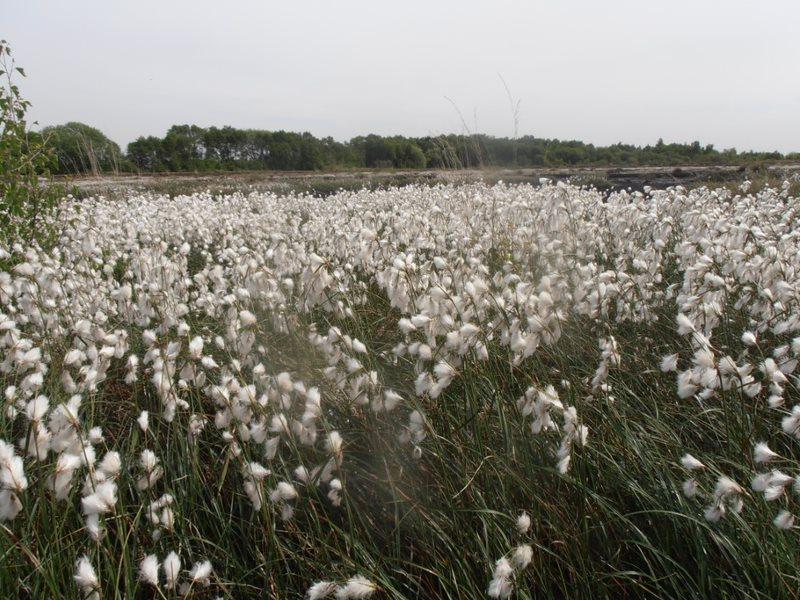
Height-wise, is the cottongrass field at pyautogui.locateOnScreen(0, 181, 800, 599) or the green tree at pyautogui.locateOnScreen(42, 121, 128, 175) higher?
the green tree at pyautogui.locateOnScreen(42, 121, 128, 175)

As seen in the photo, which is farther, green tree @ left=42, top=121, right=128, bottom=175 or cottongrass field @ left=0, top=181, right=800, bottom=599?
green tree @ left=42, top=121, right=128, bottom=175

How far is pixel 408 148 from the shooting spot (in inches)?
2101

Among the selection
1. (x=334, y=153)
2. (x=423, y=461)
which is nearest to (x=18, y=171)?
(x=423, y=461)

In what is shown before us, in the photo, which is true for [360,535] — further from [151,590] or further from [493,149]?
[493,149]

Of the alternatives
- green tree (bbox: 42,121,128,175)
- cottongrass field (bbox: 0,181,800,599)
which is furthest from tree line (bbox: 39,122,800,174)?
cottongrass field (bbox: 0,181,800,599)

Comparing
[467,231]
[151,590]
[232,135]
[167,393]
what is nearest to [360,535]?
[151,590]

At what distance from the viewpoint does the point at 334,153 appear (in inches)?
2352

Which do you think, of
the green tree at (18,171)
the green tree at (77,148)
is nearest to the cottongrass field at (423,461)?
the green tree at (18,171)

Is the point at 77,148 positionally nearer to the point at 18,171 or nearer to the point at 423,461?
the point at 18,171

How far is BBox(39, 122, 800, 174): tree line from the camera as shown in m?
13.2

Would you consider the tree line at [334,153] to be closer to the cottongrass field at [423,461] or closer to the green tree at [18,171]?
the green tree at [18,171]

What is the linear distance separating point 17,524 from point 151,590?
57 centimetres

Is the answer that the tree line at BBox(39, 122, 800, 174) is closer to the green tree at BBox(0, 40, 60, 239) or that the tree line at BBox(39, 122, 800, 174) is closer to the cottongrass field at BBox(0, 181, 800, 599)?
the green tree at BBox(0, 40, 60, 239)

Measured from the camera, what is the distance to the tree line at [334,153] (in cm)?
1323
